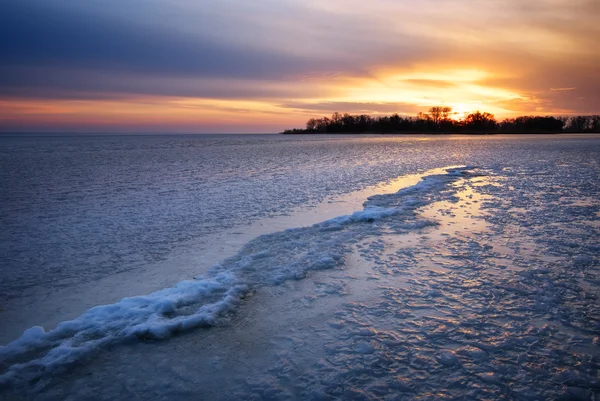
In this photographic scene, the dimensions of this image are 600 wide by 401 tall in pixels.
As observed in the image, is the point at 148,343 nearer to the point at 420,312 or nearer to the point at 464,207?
the point at 420,312

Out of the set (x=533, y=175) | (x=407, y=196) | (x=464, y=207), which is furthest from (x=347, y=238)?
(x=533, y=175)

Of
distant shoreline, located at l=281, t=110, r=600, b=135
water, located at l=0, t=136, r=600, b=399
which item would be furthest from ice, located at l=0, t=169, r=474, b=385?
distant shoreline, located at l=281, t=110, r=600, b=135

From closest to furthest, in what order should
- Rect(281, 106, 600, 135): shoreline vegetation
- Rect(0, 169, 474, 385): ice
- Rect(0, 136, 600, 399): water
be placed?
1. Rect(0, 136, 600, 399): water
2. Rect(0, 169, 474, 385): ice
3. Rect(281, 106, 600, 135): shoreline vegetation

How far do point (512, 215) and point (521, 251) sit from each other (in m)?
2.76

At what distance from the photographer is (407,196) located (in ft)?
36.6

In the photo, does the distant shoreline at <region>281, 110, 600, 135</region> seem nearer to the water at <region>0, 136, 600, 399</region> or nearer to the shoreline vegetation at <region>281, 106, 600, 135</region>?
the shoreline vegetation at <region>281, 106, 600, 135</region>

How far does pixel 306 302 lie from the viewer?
4.34 m

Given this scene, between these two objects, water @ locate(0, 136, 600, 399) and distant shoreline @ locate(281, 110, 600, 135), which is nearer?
water @ locate(0, 136, 600, 399)

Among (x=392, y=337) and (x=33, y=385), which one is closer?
(x=33, y=385)

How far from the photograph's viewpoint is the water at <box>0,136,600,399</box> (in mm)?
2904

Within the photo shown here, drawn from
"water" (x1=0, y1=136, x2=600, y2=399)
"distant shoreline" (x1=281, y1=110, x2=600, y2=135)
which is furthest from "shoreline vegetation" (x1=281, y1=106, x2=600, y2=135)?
"water" (x1=0, y1=136, x2=600, y2=399)

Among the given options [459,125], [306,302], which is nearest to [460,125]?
[459,125]

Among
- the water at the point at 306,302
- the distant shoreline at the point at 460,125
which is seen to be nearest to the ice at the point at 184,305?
the water at the point at 306,302

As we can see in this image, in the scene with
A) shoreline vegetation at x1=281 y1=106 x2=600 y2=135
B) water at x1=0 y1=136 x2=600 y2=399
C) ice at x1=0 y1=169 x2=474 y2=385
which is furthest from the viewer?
shoreline vegetation at x1=281 y1=106 x2=600 y2=135
